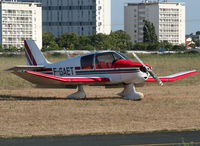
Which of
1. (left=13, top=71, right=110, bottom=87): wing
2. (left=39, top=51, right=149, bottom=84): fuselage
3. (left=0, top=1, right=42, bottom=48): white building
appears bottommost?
(left=13, top=71, right=110, bottom=87): wing

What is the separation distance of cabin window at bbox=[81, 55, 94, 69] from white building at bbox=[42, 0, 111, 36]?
162m

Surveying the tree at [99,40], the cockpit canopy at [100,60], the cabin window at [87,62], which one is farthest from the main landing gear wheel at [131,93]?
the tree at [99,40]

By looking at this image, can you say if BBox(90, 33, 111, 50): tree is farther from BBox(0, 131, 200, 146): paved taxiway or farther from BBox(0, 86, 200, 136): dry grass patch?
BBox(0, 131, 200, 146): paved taxiway

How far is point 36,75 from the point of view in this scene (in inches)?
690

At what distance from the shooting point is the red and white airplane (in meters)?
17.9

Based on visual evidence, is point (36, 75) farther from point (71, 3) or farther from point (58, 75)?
point (71, 3)

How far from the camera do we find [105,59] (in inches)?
724

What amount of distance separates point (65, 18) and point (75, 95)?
6551 inches

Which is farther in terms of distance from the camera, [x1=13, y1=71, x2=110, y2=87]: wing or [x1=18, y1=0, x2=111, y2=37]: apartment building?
[x1=18, y1=0, x2=111, y2=37]: apartment building

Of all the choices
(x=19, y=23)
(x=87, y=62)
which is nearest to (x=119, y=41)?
(x=19, y=23)

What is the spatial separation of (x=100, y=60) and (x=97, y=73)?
0.46 metres

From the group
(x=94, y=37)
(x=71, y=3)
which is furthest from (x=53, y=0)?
(x=94, y=37)

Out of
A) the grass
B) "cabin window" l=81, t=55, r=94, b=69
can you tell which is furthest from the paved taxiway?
"cabin window" l=81, t=55, r=94, b=69

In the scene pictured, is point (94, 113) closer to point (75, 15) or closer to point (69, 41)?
point (69, 41)
